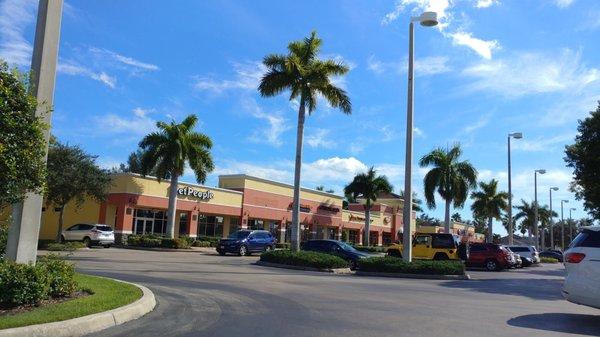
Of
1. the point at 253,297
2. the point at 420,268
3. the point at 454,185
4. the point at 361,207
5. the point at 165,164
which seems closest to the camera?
the point at 253,297

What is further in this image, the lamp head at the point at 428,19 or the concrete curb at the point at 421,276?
the concrete curb at the point at 421,276

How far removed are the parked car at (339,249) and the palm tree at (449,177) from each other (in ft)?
60.8

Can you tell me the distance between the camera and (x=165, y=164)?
39500 millimetres

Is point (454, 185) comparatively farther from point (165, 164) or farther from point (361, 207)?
point (361, 207)

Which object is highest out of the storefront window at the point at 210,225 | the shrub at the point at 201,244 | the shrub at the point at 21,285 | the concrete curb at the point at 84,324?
the storefront window at the point at 210,225

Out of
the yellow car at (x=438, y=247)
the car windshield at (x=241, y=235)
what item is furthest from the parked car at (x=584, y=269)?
the car windshield at (x=241, y=235)

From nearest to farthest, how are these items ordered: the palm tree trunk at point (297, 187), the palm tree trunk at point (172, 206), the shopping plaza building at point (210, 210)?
the palm tree trunk at point (297, 187) < the palm tree trunk at point (172, 206) < the shopping plaza building at point (210, 210)

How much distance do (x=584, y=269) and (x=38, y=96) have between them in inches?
405

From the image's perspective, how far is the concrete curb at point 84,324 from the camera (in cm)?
723

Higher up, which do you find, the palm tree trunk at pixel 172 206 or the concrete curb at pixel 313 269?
the palm tree trunk at pixel 172 206

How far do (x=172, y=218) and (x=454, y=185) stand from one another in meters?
21.4

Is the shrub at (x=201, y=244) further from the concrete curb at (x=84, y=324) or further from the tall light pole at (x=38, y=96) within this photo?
the concrete curb at (x=84, y=324)

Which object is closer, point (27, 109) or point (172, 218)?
point (27, 109)

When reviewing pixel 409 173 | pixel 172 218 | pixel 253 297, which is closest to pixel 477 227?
pixel 172 218
